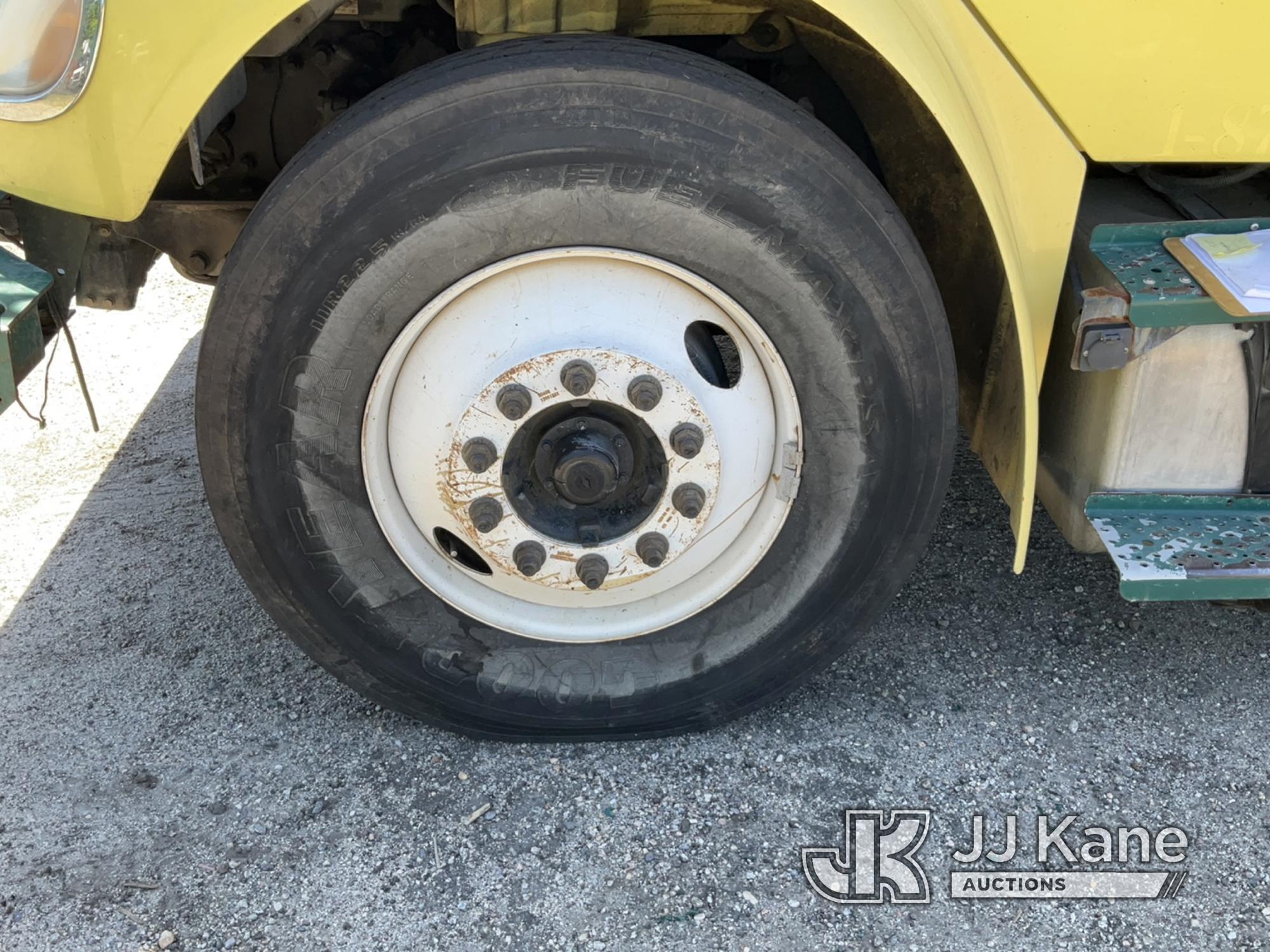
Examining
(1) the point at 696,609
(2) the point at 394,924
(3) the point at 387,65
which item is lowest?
(2) the point at 394,924

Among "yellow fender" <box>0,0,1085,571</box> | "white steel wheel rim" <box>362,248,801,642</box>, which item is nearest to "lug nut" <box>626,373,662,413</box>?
"white steel wheel rim" <box>362,248,801,642</box>

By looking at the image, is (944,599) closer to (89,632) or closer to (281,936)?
(281,936)

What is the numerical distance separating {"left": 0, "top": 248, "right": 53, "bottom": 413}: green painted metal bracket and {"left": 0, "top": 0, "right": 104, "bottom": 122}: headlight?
0.38m

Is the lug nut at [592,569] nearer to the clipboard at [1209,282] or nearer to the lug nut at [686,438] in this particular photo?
the lug nut at [686,438]

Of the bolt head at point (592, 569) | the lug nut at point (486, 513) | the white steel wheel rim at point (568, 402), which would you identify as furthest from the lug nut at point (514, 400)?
the bolt head at point (592, 569)

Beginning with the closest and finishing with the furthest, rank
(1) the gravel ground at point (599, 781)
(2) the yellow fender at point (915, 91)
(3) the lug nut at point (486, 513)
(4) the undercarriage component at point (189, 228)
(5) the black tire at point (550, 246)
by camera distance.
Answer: (2) the yellow fender at point (915, 91), (5) the black tire at point (550, 246), (1) the gravel ground at point (599, 781), (3) the lug nut at point (486, 513), (4) the undercarriage component at point (189, 228)

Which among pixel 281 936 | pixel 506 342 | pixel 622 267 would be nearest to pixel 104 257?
pixel 506 342

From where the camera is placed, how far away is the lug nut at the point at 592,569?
2.04 m

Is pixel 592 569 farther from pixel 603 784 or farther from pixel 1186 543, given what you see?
pixel 1186 543

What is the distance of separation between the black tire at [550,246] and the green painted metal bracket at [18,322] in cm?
37

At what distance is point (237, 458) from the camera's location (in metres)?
1.95

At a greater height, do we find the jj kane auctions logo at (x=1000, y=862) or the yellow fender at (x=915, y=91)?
the yellow fender at (x=915, y=91)

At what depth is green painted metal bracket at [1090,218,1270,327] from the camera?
5.97 feet

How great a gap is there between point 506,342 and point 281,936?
1.15 m
